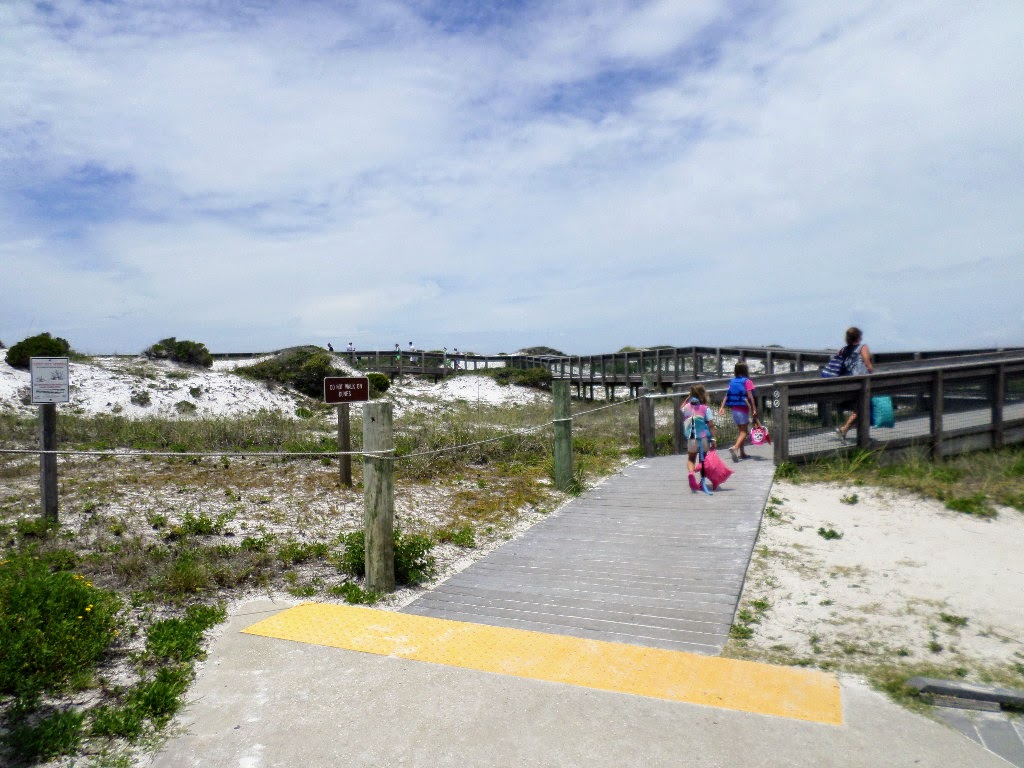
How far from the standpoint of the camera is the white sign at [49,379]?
7852 millimetres

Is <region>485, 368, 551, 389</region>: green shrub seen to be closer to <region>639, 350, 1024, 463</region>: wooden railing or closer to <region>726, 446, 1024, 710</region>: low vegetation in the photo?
<region>639, 350, 1024, 463</region>: wooden railing

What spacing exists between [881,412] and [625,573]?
21.1ft

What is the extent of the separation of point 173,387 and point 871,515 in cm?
2120

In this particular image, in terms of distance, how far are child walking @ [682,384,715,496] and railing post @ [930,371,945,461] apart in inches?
158

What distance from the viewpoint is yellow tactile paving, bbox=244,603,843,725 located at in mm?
4020

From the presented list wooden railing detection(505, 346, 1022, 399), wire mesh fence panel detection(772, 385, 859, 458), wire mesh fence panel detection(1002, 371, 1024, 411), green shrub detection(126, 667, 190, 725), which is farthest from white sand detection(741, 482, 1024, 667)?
wooden railing detection(505, 346, 1022, 399)

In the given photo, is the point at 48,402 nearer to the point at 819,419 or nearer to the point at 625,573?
the point at 625,573

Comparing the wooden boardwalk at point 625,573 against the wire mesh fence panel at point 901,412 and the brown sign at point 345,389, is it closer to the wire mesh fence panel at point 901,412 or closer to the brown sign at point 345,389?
the wire mesh fence panel at point 901,412

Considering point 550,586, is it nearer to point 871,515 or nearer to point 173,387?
point 871,515

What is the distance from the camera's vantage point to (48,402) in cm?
800

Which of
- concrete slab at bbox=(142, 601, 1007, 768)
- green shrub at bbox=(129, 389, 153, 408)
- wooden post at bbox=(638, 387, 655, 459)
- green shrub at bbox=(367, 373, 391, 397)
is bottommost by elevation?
concrete slab at bbox=(142, 601, 1007, 768)

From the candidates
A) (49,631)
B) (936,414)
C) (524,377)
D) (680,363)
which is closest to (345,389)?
(49,631)

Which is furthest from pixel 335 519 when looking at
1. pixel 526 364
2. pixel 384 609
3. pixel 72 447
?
pixel 526 364

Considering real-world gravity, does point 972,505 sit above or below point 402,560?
above
